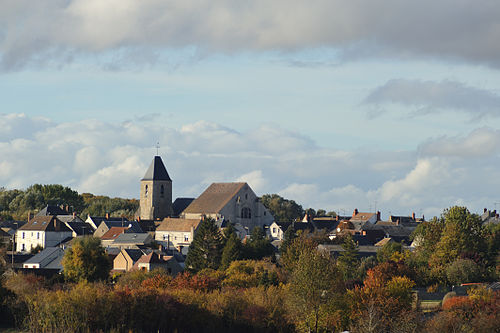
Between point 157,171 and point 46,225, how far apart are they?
2986 cm

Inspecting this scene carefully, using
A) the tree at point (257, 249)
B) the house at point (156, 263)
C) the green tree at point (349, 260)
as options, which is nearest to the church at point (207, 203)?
the tree at point (257, 249)

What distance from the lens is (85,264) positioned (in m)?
62.1

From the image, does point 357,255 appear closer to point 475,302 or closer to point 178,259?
point 178,259

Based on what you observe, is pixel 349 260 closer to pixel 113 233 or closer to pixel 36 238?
pixel 113 233

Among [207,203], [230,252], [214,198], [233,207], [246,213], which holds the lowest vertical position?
[230,252]

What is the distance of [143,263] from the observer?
214 ft

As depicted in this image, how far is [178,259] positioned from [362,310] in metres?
33.5

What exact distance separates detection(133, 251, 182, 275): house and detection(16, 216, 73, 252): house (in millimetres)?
31592

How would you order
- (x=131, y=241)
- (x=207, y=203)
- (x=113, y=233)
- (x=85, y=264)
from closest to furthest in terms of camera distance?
(x=85, y=264) < (x=131, y=241) < (x=113, y=233) < (x=207, y=203)

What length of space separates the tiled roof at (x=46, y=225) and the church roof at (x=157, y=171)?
25.5 meters

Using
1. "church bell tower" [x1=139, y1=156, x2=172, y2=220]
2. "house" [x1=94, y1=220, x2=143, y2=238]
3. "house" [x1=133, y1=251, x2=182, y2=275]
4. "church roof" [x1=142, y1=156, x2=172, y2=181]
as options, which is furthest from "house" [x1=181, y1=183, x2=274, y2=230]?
"house" [x1=133, y1=251, x2=182, y2=275]

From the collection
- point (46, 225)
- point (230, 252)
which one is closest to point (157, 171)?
point (46, 225)

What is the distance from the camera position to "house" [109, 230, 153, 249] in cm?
8619

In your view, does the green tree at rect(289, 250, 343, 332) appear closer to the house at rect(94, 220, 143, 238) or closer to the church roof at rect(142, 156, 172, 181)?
the house at rect(94, 220, 143, 238)
